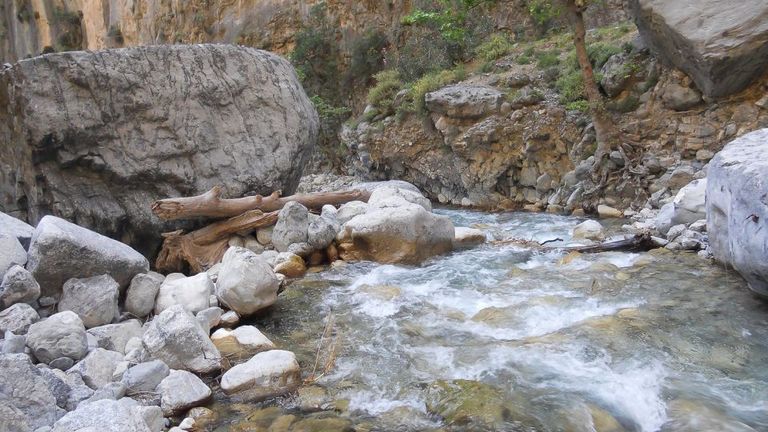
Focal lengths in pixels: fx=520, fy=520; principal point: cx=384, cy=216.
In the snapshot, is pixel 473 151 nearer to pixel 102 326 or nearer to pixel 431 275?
pixel 431 275

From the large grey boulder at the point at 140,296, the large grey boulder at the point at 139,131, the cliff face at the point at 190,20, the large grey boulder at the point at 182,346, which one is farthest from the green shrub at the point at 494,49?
the large grey boulder at the point at 182,346

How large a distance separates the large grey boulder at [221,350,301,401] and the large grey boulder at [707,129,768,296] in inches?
140

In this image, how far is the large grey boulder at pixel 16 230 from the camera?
477cm

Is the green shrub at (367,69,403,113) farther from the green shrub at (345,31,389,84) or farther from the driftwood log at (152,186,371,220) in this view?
the driftwood log at (152,186,371,220)

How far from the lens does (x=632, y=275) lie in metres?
5.38

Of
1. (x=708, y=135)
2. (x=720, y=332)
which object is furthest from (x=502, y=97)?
(x=720, y=332)

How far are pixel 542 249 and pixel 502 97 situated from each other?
7372mm

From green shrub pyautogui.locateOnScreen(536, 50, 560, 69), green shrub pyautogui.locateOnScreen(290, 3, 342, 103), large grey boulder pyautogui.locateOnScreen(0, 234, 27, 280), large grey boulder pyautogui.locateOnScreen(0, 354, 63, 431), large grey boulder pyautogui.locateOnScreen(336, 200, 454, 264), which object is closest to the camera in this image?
large grey boulder pyautogui.locateOnScreen(0, 354, 63, 431)

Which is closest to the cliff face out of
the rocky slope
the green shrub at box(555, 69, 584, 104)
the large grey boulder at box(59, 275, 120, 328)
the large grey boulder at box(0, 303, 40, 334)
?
→ the rocky slope

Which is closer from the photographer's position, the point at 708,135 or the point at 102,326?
the point at 102,326

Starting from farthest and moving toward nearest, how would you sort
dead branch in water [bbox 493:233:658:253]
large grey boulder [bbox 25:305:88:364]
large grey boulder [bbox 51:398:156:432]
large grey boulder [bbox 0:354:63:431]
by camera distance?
dead branch in water [bbox 493:233:658:253]
large grey boulder [bbox 25:305:88:364]
large grey boulder [bbox 0:354:63:431]
large grey boulder [bbox 51:398:156:432]

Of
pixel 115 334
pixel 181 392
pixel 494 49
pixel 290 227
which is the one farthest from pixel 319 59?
pixel 181 392

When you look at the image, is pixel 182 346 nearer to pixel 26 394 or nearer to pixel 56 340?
pixel 56 340

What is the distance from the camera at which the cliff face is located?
2234cm
